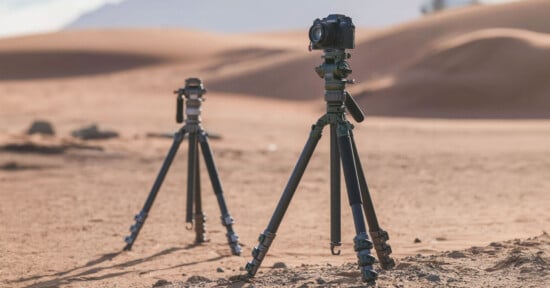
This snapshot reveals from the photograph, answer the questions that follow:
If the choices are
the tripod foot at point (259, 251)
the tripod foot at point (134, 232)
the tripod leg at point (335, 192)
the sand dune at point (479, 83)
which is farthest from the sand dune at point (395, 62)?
the tripod foot at point (259, 251)

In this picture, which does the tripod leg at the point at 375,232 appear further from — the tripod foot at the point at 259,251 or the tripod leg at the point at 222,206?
the tripod leg at the point at 222,206

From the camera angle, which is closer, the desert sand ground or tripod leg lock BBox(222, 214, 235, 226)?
the desert sand ground

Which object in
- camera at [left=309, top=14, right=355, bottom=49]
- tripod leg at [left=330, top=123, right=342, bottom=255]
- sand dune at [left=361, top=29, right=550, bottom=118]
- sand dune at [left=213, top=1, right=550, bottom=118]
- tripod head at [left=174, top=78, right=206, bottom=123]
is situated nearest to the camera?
camera at [left=309, top=14, right=355, bottom=49]

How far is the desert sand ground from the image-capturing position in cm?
521

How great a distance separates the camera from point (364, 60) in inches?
1387

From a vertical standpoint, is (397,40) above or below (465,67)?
above

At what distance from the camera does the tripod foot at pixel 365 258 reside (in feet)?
13.2

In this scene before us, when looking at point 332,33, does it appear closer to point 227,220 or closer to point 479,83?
point 227,220

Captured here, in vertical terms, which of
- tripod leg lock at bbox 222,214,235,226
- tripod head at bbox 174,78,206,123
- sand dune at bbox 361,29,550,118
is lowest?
tripod leg lock at bbox 222,214,235,226

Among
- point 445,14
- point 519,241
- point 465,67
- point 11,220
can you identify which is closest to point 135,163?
→ point 11,220

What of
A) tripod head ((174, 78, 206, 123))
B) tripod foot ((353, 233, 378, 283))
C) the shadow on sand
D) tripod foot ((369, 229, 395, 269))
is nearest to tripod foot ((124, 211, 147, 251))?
the shadow on sand

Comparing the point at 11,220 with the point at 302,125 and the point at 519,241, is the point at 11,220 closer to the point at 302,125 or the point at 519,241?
the point at 519,241

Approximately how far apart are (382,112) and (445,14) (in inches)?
670

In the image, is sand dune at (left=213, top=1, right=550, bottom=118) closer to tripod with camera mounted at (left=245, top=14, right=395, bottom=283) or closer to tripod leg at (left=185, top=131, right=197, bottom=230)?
tripod leg at (left=185, top=131, right=197, bottom=230)
